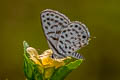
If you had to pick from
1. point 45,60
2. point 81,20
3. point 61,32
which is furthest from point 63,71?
point 81,20

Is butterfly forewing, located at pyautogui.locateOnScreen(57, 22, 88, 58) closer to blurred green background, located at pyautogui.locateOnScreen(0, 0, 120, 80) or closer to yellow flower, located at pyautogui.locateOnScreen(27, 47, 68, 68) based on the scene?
yellow flower, located at pyautogui.locateOnScreen(27, 47, 68, 68)

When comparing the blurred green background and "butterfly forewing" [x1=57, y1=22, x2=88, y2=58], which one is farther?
the blurred green background

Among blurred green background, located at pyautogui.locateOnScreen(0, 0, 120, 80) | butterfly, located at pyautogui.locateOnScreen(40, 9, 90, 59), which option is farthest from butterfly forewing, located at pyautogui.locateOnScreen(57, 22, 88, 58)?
blurred green background, located at pyautogui.locateOnScreen(0, 0, 120, 80)

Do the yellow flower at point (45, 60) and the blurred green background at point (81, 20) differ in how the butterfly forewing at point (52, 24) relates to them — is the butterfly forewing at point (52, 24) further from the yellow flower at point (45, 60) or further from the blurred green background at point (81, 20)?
the blurred green background at point (81, 20)

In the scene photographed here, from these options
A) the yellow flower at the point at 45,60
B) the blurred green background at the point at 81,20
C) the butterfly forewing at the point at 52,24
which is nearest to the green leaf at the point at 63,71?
the yellow flower at the point at 45,60
